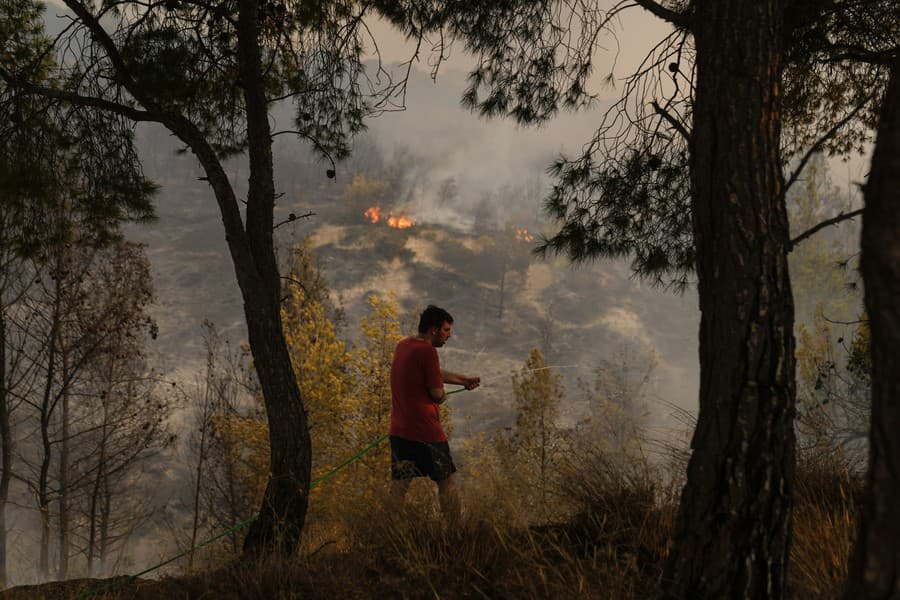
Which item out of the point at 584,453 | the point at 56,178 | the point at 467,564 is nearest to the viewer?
the point at 467,564

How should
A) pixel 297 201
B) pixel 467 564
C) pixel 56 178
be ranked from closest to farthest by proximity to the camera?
pixel 467 564
pixel 56 178
pixel 297 201

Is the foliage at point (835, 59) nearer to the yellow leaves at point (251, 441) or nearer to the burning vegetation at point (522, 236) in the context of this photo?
the yellow leaves at point (251, 441)

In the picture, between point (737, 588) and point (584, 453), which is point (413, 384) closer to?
point (584, 453)

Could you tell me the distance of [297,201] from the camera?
322 ft

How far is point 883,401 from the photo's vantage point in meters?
1.15

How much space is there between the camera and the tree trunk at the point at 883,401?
1.11 meters

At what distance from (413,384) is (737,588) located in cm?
240

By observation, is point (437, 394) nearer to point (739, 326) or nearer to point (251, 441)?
point (739, 326)

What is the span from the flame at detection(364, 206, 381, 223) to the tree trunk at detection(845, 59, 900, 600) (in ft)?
290

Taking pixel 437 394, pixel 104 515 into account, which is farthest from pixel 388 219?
pixel 437 394

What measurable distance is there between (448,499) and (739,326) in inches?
76.5

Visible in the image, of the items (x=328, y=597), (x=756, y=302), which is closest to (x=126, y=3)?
(x=328, y=597)

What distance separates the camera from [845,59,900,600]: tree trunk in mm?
1110

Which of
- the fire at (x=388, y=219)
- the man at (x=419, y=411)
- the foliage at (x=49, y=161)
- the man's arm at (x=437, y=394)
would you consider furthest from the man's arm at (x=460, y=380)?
the fire at (x=388, y=219)
